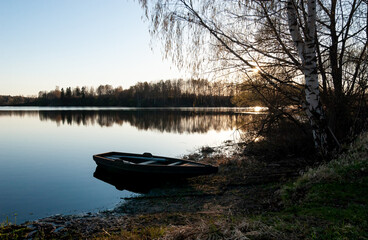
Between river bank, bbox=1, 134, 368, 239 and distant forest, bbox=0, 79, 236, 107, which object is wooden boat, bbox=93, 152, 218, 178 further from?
distant forest, bbox=0, 79, 236, 107

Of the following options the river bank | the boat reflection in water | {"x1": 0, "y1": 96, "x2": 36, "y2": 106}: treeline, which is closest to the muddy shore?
the river bank

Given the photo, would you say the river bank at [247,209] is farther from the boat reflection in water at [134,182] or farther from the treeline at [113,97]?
the treeline at [113,97]

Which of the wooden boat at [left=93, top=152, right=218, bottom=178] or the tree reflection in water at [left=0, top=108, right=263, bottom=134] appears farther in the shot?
the tree reflection in water at [left=0, top=108, right=263, bottom=134]

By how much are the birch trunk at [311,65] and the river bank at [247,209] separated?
0.89 metres

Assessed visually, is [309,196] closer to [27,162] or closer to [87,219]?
[87,219]

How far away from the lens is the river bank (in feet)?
10.9

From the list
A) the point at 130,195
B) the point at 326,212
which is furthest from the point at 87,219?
the point at 326,212

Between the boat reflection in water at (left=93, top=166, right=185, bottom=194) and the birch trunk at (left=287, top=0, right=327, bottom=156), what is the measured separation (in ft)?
15.8

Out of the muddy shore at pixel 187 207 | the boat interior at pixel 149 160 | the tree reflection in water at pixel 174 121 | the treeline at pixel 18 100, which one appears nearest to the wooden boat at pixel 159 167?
the boat interior at pixel 149 160

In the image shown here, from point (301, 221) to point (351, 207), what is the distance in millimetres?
988

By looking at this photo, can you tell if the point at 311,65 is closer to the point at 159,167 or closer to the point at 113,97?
the point at 159,167

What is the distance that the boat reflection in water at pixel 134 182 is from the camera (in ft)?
30.1

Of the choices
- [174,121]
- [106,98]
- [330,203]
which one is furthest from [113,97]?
[330,203]

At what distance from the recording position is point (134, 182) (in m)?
10.0
